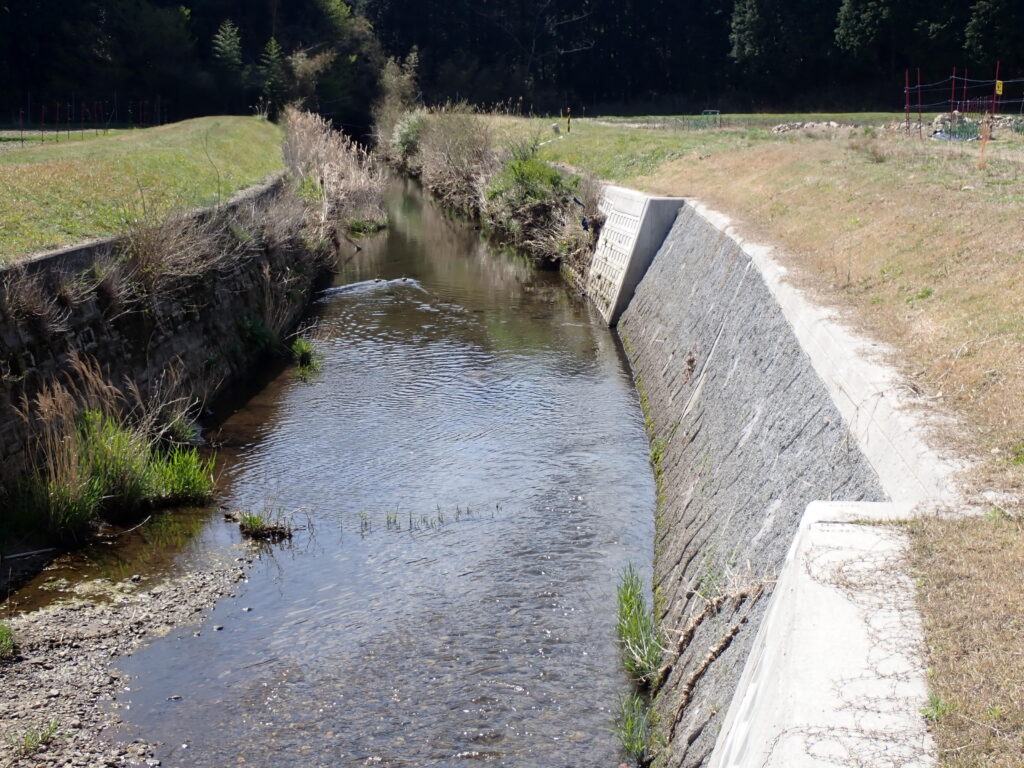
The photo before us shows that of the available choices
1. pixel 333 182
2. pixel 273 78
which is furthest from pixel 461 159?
pixel 273 78

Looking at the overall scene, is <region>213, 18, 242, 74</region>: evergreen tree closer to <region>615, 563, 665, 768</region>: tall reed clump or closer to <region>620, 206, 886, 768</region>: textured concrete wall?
<region>620, 206, 886, 768</region>: textured concrete wall

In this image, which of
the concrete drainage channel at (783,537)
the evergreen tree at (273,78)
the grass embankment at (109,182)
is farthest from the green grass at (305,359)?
the evergreen tree at (273,78)

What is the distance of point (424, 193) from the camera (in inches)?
1630

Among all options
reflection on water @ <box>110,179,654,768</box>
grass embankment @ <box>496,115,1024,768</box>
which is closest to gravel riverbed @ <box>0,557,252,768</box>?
reflection on water @ <box>110,179,654,768</box>

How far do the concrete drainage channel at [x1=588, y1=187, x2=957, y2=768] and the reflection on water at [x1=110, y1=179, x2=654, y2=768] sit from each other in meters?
0.75

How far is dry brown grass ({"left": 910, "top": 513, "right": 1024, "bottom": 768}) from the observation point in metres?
3.55

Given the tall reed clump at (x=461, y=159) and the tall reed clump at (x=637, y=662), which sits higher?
the tall reed clump at (x=461, y=159)

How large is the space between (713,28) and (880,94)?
1441 centimetres

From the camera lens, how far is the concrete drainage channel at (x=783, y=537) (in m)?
4.01

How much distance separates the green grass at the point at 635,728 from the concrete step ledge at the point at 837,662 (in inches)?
72.5

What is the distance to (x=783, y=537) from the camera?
638 cm

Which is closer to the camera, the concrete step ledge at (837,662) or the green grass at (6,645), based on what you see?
the concrete step ledge at (837,662)

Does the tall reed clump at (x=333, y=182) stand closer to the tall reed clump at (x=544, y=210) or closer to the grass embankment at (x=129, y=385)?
the tall reed clump at (x=544, y=210)

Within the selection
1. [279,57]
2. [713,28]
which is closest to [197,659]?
[279,57]
